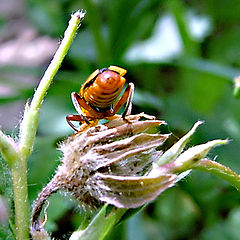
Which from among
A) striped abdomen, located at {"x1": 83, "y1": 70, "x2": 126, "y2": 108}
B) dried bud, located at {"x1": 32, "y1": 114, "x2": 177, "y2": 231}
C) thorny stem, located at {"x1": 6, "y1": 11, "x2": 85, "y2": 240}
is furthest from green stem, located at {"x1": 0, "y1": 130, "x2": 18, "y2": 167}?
striped abdomen, located at {"x1": 83, "y1": 70, "x2": 126, "y2": 108}

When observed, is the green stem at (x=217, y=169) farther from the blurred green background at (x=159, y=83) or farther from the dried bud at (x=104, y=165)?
the blurred green background at (x=159, y=83)

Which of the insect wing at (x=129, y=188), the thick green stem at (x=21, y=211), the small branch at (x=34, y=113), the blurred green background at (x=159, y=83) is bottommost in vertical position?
the blurred green background at (x=159, y=83)

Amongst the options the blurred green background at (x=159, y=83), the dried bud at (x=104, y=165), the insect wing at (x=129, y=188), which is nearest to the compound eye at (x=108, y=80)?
the dried bud at (x=104, y=165)

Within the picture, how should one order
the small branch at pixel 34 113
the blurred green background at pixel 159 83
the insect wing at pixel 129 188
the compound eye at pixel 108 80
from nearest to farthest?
the insect wing at pixel 129 188, the small branch at pixel 34 113, the compound eye at pixel 108 80, the blurred green background at pixel 159 83

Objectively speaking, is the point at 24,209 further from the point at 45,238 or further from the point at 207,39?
the point at 207,39

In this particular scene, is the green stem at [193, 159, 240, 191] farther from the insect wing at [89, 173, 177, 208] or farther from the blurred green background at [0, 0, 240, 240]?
the blurred green background at [0, 0, 240, 240]

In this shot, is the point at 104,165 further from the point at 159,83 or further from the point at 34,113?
the point at 159,83

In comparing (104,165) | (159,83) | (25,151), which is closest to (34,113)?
(25,151)
